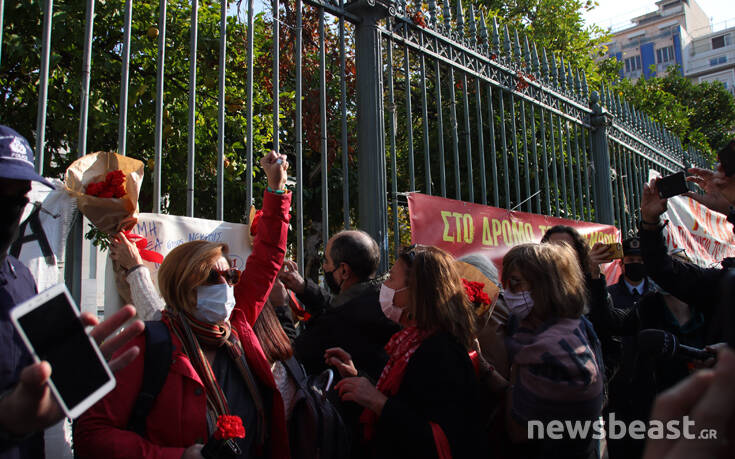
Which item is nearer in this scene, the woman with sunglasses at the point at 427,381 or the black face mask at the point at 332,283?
the woman with sunglasses at the point at 427,381

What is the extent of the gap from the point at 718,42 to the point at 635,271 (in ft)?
218

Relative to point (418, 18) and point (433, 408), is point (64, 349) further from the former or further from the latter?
point (418, 18)

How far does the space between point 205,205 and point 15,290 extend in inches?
214

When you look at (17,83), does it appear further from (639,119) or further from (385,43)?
(639,119)

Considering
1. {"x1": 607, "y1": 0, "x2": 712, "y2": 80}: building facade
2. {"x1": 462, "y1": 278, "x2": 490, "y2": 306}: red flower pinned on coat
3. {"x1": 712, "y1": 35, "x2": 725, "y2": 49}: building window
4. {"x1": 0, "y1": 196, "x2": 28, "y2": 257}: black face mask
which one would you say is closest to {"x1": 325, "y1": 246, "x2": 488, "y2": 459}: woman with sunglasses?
{"x1": 462, "y1": 278, "x2": 490, "y2": 306}: red flower pinned on coat

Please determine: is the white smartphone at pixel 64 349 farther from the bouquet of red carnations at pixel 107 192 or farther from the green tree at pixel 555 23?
the green tree at pixel 555 23

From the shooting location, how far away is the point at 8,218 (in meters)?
1.49

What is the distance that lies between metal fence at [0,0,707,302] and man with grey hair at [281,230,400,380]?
49 cm

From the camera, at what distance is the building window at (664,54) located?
5666 centimetres

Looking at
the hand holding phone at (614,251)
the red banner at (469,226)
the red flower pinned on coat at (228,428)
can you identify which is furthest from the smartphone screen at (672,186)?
the red flower pinned on coat at (228,428)

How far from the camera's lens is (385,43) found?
4090 millimetres

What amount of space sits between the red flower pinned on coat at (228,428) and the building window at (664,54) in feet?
218

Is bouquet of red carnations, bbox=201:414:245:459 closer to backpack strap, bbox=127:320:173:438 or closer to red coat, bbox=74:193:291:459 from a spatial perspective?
red coat, bbox=74:193:291:459

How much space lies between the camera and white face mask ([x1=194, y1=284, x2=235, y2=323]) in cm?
204
